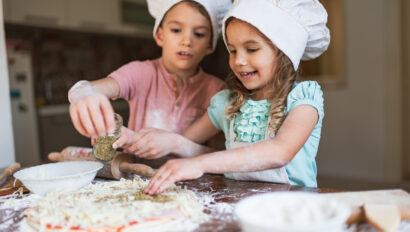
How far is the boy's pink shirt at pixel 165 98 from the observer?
1403 mm

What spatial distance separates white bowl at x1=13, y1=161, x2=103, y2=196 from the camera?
845 mm

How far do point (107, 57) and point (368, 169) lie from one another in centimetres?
279

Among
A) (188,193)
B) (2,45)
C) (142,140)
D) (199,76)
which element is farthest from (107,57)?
(188,193)

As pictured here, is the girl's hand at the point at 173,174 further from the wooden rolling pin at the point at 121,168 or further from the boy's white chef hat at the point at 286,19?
the boy's white chef hat at the point at 286,19

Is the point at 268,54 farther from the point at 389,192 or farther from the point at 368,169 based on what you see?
the point at 368,169

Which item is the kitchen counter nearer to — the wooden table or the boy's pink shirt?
the wooden table

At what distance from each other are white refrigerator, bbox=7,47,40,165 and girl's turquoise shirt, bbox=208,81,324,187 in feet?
7.15

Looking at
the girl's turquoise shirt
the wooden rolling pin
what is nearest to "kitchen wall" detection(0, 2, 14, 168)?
the wooden rolling pin

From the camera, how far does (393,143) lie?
3309mm

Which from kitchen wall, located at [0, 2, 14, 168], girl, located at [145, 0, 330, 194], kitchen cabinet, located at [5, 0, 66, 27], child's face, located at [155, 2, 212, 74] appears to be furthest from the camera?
kitchen cabinet, located at [5, 0, 66, 27]

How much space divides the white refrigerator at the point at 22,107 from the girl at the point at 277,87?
219 cm

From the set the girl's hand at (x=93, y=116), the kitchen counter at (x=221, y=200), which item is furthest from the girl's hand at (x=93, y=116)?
the kitchen counter at (x=221, y=200)

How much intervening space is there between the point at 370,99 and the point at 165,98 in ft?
8.31

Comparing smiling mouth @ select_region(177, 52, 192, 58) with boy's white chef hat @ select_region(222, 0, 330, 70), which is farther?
smiling mouth @ select_region(177, 52, 192, 58)
